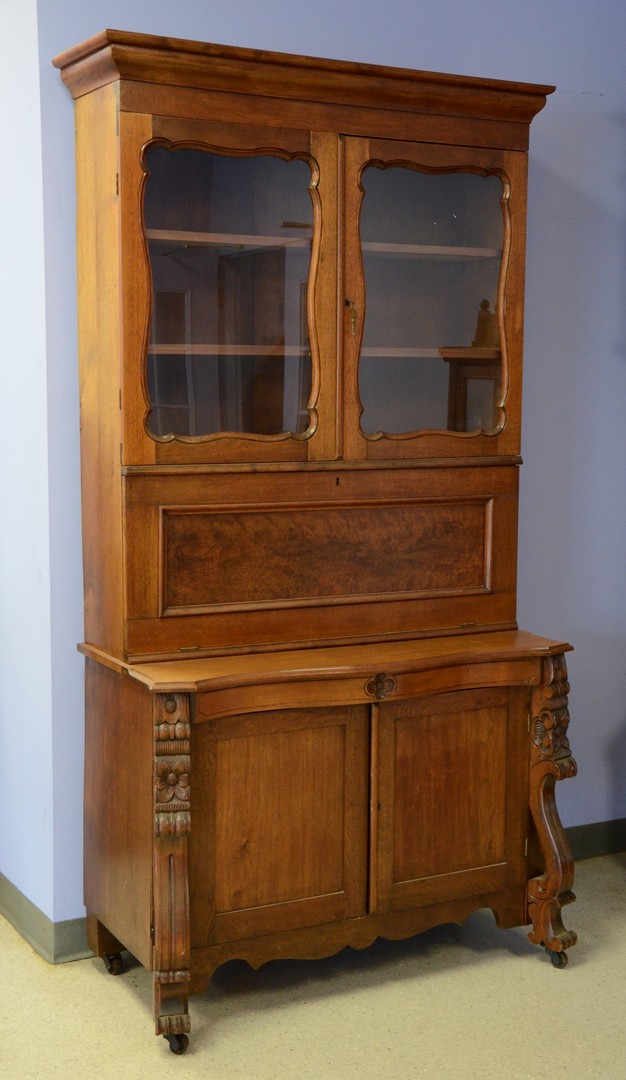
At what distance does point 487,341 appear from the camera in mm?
3201

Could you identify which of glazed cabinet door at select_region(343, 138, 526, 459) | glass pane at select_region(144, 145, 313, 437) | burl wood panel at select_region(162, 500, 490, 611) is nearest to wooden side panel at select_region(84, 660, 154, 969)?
burl wood panel at select_region(162, 500, 490, 611)

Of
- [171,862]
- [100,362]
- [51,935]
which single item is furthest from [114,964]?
[100,362]

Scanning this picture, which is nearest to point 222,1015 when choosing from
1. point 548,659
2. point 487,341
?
point 548,659

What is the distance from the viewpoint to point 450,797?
3100mm

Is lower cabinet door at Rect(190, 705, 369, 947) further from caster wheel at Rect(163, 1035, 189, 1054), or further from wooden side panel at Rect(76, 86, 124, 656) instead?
wooden side panel at Rect(76, 86, 124, 656)

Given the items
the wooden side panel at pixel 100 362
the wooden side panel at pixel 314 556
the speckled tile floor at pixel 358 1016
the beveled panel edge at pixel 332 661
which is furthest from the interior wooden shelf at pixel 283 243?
the speckled tile floor at pixel 358 1016

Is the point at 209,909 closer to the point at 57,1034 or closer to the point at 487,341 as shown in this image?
the point at 57,1034

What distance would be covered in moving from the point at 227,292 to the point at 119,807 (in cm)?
121

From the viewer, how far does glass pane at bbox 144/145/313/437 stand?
110 inches

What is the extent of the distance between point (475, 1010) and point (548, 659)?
0.84 m

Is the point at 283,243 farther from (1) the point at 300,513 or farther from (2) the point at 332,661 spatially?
(2) the point at 332,661

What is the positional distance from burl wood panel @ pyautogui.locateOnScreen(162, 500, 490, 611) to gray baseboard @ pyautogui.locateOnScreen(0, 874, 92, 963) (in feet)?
3.00

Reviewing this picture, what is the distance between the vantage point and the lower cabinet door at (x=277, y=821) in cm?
281

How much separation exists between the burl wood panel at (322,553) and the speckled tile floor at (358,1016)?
0.94 metres
